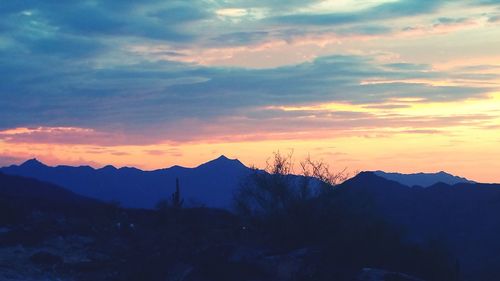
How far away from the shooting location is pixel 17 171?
159 m

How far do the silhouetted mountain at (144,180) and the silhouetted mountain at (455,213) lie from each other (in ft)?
184

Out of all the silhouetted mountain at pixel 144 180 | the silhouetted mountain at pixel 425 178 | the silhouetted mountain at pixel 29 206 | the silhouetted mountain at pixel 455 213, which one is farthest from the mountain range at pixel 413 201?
the silhouetted mountain at pixel 425 178

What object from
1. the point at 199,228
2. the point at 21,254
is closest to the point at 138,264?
the point at 21,254

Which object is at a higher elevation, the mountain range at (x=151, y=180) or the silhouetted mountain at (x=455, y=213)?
the mountain range at (x=151, y=180)

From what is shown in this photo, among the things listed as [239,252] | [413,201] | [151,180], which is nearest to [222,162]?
[151,180]

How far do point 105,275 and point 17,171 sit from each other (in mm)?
133381

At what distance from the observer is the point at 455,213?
68.8m

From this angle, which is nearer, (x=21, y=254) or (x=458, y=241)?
(x=21, y=254)

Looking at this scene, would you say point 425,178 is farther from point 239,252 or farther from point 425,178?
point 239,252

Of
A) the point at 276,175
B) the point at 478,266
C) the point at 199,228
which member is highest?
the point at 276,175

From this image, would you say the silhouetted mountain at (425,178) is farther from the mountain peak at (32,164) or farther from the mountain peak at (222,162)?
the mountain peak at (32,164)

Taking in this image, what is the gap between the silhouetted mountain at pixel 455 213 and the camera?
57344mm

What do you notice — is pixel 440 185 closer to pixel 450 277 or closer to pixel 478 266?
pixel 478 266

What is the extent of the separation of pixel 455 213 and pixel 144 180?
88252mm
